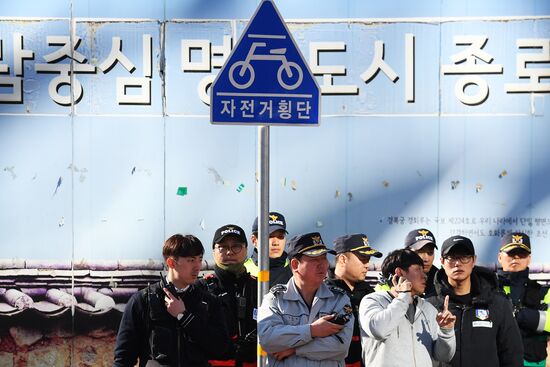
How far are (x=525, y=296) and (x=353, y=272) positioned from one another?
4.91 ft

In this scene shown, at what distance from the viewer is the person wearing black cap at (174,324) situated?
582 centimetres

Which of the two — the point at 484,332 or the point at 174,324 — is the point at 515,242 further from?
the point at 174,324

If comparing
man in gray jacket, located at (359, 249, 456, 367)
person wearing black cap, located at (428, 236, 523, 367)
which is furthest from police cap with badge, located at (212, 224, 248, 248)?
man in gray jacket, located at (359, 249, 456, 367)

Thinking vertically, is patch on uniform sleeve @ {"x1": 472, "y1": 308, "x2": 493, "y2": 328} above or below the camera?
below

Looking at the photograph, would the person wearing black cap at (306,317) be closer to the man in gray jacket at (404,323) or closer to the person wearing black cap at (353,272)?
the man in gray jacket at (404,323)

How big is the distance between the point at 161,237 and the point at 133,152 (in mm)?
729

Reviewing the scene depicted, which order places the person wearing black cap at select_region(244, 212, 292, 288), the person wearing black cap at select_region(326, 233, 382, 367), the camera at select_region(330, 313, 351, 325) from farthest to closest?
1. the person wearing black cap at select_region(244, 212, 292, 288)
2. the person wearing black cap at select_region(326, 233, 382, 367)
3. the camera at select_region(330, 313, 351, 325)

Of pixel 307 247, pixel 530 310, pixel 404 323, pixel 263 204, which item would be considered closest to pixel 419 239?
pixel 530 310

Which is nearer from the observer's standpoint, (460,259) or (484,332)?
(484,332)

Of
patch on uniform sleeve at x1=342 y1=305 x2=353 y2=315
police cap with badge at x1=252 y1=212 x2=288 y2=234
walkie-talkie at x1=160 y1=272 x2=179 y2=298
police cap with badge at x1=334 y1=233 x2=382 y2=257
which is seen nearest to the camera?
patch on uniform sleeve at x1=342 y1=305 x2=353 y2=315

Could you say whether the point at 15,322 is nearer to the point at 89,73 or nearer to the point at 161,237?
the point at 161,237

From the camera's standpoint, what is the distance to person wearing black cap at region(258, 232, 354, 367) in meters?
5.44

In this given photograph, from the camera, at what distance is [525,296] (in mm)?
7852

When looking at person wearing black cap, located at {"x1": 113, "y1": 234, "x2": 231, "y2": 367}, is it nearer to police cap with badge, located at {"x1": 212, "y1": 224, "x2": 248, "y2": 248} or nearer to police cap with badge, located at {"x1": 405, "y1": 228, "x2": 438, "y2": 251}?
police cap with badge, located at {"x1": 212, "y1": 224, "x2": 248, "y2": 248}
